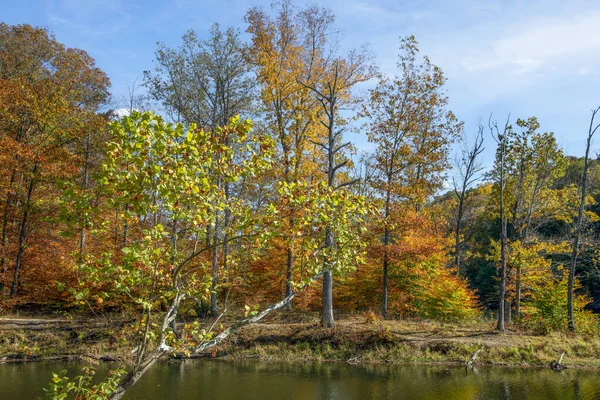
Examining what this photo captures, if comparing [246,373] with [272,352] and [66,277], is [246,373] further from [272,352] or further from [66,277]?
[66,277]

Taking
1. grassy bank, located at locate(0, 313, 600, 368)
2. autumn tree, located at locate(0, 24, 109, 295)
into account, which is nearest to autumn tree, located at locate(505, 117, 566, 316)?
grassy bank, located at locate(0, 313, 600, 368)

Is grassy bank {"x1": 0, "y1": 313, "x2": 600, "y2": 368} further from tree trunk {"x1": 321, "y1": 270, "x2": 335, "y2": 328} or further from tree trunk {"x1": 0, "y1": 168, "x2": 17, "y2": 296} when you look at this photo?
tree trunk {"x1": 0, "y1": 168, "x2": 17, "y2": 296}

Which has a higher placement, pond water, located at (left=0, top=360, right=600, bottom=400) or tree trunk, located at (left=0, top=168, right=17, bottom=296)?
tree trunk, located at (left=0, top=168, right=17, bottom=296)

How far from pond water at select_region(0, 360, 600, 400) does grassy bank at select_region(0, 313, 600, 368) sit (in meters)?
0.91

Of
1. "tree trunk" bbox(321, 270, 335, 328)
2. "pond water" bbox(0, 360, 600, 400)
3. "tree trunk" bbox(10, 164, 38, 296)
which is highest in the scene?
"tree trunk" bbox(10, 164, 38, 296)

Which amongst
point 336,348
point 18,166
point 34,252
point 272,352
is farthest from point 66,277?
point 336,348

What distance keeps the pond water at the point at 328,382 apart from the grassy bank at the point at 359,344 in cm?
91

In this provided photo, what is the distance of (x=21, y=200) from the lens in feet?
76.8

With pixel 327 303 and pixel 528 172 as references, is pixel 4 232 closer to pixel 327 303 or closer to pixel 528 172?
pixel 327 303

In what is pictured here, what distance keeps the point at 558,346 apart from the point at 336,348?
8.35 m

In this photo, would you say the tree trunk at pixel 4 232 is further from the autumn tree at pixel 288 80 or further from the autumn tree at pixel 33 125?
the autumn tree at pixel 288 80

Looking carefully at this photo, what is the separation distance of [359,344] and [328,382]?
4.27 m

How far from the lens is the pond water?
12.1 m

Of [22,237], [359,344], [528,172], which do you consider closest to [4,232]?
[22,237]
